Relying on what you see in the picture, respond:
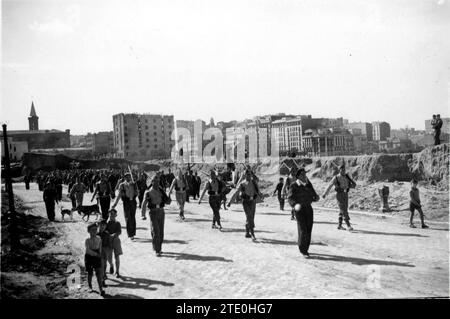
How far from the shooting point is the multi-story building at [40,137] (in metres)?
124

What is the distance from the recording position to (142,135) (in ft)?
404

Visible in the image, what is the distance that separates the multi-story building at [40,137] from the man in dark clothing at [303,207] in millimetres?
127931

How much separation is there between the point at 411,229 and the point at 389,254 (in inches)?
153

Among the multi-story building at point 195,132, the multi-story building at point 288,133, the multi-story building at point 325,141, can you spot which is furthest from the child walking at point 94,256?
the multi-story building at point 288,133

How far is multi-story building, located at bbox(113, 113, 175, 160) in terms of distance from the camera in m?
120

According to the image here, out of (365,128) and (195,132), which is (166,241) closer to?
(195,132)

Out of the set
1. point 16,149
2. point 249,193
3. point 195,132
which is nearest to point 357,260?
point 249,193

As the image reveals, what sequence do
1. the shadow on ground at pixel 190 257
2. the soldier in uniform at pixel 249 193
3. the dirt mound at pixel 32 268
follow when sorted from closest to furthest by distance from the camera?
the dirt mound at pixel 32 268 < the shadow on ground at pixel 190 257 < the soldier in uniform at pixel 249 193

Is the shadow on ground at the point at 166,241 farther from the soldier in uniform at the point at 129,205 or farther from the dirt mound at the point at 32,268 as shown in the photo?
the dirt mound at the point at 32,268

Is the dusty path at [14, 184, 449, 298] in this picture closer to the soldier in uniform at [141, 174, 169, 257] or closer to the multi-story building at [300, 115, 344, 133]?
the soldier in uniform at [141, 174, 169, 257]

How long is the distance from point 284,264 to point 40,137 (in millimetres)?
132824

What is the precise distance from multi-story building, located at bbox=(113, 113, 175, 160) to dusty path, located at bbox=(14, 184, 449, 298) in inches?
4188

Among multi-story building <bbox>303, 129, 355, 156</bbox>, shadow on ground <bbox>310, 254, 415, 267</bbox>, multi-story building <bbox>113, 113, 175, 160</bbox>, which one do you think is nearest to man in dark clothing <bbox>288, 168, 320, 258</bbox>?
shadow on ground <bbox>310, 254, 415, 267</bbox>
